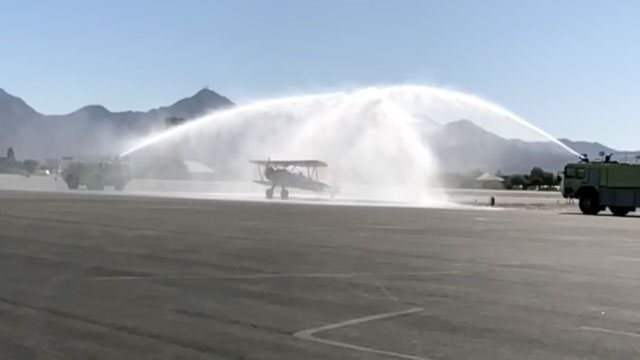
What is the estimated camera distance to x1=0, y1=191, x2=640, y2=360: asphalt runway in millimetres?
7832

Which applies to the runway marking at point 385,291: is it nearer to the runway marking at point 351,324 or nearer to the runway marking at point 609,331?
the runway marking at point 351,324

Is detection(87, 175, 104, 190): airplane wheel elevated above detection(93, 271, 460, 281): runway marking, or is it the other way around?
detection(87, 175, 104, 190): airplane wheel

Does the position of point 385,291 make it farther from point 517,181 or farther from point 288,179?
point 517,181

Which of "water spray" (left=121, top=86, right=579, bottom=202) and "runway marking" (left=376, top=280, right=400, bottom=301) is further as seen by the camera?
"water spray" (left=121, top=86, right=579, bottom=202)

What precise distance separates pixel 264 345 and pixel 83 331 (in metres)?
1.97

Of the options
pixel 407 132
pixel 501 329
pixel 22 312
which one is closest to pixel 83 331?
pixel 22 312

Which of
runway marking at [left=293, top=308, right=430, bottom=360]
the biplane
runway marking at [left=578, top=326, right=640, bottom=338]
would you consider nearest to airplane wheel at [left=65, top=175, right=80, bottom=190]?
the biplane

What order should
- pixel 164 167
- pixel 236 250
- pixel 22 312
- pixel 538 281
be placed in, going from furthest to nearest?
pixel 164 167 < pixel 236 250 < pixel 538 281 < pixel 22 312

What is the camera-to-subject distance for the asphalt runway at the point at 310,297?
783cm

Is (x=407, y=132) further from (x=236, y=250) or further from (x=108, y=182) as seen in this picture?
(x=236, y=250)

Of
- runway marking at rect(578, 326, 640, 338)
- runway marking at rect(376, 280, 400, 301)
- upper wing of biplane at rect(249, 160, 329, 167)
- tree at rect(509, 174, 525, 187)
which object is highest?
tree at rect(509, 174, 525, 187)

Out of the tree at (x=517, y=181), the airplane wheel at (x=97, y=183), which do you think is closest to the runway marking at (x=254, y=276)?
the airplane wheel at (x=97, y=183)

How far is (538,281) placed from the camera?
13.0 metres

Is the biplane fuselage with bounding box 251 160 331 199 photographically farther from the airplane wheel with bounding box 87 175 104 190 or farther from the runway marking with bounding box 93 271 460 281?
the runway marking with bounding box 93 271 460 281
